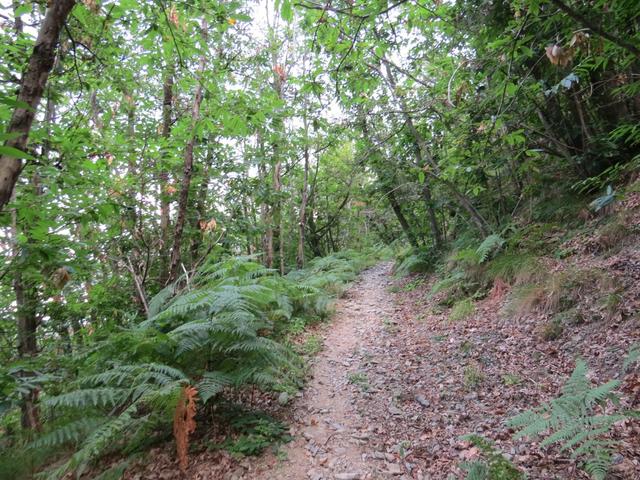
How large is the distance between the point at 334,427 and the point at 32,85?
3.58m

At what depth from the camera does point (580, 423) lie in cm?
233

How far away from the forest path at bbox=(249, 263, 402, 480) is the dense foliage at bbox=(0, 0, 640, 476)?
0.61 meters

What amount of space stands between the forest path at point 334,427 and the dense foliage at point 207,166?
2.00 feet

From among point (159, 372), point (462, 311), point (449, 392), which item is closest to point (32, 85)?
point (159, 372)

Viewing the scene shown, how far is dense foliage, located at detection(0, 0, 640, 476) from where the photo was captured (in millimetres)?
2857

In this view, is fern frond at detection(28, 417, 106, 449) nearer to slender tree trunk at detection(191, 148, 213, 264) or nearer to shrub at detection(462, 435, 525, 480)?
shrub at detection(462, 435, 525, 480)

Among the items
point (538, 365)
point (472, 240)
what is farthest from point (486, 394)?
point (472, 240)

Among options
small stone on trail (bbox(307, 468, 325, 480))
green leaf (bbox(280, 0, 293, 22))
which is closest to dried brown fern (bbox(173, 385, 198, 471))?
small stone on trail (bbox(307, 468, 325, 480))

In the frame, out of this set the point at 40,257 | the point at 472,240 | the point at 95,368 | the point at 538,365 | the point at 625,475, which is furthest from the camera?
the point at 472,240

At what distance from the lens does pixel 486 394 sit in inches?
141

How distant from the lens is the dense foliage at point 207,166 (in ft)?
9.37

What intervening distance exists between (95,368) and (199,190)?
4.87m

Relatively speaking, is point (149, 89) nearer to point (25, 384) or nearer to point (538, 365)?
point (25, 384)

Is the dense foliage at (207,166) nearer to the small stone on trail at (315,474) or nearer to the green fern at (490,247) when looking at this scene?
the green fern at (490,247)
